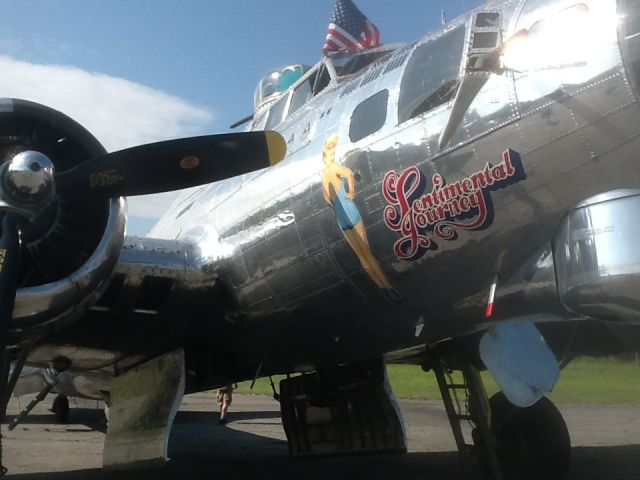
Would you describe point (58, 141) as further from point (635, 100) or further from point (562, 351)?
point (562, 351)

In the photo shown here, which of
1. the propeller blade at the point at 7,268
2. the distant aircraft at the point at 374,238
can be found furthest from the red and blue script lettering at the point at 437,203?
the propeller blade at the point at 7,268

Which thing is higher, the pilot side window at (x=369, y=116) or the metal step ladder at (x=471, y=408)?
the pilot side window at (x=369, y=116)

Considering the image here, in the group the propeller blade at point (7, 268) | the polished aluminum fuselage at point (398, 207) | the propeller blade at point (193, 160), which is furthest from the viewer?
the propeller blade at point (193, 160)

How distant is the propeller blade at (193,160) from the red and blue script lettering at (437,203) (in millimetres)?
1117

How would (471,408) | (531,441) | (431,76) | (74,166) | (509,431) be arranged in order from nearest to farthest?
(431,76)
(74,166)
(471,408)
(531,441)
(509,431)

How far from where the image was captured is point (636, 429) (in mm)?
12547

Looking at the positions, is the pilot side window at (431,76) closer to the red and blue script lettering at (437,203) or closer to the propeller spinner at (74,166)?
the red and blue script lettering at (437,203)

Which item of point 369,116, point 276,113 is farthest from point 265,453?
point 369,116

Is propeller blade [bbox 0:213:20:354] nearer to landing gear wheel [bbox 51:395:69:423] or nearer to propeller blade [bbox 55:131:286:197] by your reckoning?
propeller blade [bbox 55:131:286:197]

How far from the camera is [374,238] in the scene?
15.2 ft

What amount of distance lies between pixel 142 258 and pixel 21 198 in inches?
53.7

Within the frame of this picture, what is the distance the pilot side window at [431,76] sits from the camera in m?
4.26

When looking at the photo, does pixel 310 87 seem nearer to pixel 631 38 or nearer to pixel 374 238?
pixel 374 238

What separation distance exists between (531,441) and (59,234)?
4942mm
